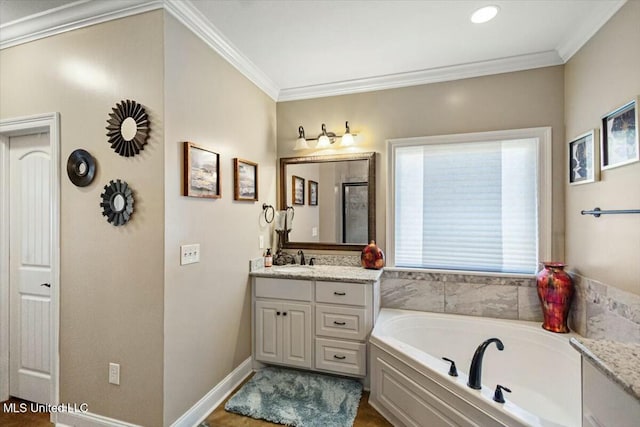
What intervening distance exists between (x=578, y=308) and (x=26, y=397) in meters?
4.10

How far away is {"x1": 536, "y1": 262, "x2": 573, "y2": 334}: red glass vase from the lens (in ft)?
7.44

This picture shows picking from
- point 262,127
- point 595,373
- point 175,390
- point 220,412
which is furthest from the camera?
point 262,127

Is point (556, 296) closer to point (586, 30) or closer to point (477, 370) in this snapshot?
point (477, 370)

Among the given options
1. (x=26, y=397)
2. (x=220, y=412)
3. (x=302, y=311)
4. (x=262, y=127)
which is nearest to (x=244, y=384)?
(x=220, y=412)

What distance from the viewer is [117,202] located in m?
1.85

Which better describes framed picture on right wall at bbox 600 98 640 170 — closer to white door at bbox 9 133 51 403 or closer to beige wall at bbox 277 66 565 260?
beige wall at bbox 277 66 565 260

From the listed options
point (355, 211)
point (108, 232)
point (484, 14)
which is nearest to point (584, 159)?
point (484, 14)

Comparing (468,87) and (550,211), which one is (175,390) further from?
(468,87)

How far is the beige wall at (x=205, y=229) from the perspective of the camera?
6.01 ft

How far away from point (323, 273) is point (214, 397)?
1214 mm

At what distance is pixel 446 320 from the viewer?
2.57 m

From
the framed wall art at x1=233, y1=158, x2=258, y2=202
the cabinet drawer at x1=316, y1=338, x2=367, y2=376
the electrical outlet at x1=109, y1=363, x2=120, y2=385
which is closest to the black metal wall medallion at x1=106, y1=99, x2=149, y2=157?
the framed wall art at x1=233, y1=158, x2=258, y2=202

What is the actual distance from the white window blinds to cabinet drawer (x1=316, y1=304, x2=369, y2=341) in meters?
0.71

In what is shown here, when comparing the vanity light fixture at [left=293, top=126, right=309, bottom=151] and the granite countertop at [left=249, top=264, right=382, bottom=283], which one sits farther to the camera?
the vanity light fixture at [left=293, top=126, right=309, bottom=151]
